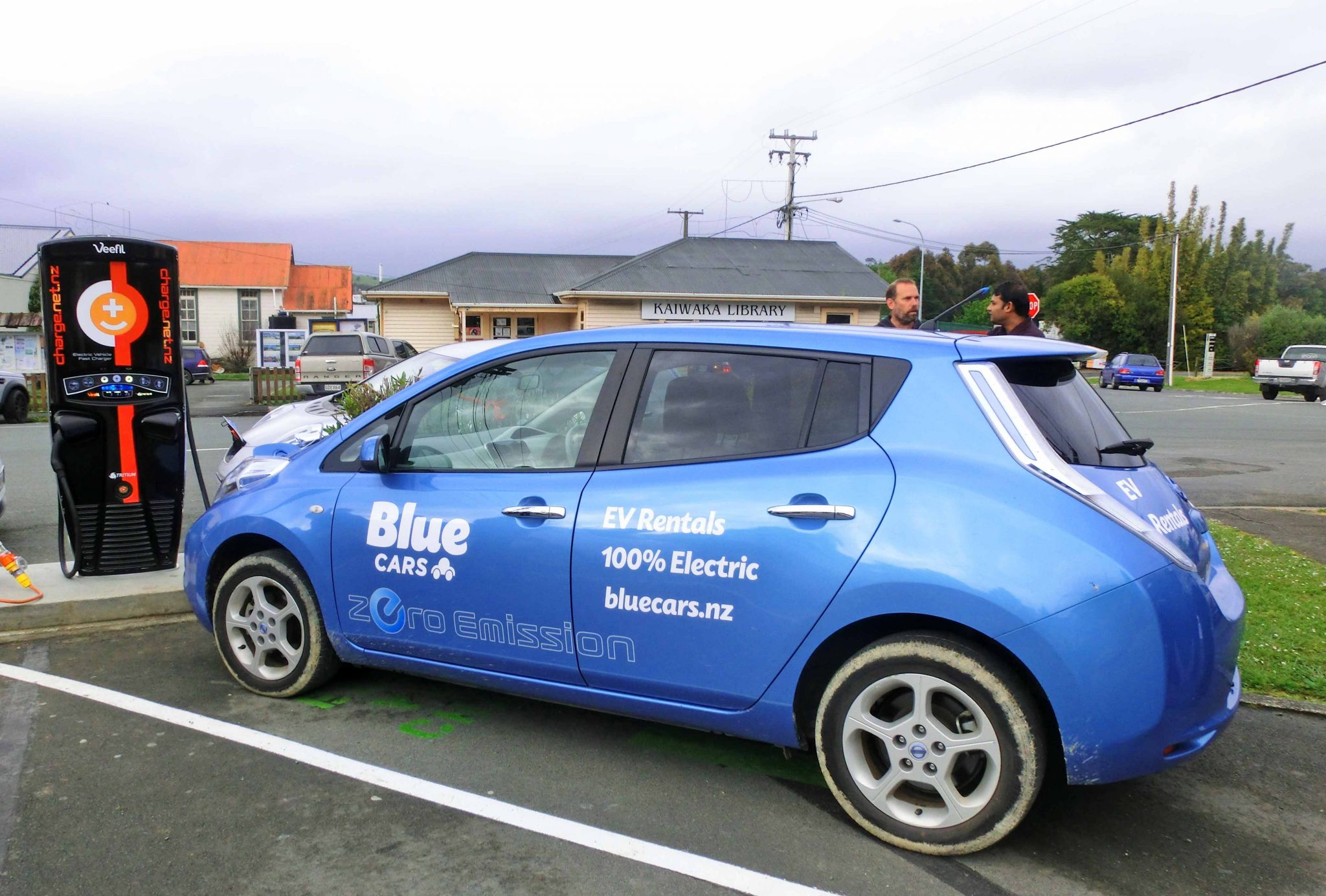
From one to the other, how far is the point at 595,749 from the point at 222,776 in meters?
1.41

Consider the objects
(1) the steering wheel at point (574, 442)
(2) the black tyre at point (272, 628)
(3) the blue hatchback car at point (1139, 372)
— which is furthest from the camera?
(3) the blue hatchback car at point (1139, 372)

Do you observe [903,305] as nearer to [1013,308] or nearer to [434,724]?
[1013,308]

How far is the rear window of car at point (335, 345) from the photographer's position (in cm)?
2384

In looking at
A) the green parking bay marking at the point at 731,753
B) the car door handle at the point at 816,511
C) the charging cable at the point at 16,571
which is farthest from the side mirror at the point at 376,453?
the charging cable at the point at 16,571

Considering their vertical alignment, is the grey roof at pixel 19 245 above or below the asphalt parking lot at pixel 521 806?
above

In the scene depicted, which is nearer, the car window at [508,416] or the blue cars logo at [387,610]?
the car window at [508,416]

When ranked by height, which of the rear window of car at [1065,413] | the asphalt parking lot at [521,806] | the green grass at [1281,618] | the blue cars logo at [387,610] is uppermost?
the rear window of car at [1065,413]

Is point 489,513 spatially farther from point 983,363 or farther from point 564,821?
point 983,363

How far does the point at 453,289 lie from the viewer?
37812 mm

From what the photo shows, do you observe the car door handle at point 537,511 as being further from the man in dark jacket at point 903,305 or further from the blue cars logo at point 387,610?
the man in dark jacket at point 903,305

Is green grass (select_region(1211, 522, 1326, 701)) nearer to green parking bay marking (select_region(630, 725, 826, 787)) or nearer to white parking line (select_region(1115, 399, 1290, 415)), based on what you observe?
green parking bay marking (select_region(630, 725, 826, 787))

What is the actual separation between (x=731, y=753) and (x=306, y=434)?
4.93m

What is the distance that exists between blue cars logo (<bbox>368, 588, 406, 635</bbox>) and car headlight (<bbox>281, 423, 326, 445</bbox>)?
11.6 ft

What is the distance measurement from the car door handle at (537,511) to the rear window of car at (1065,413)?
1.65m
